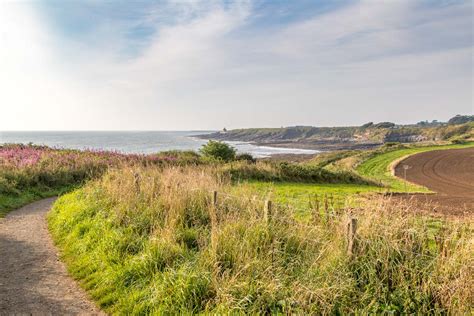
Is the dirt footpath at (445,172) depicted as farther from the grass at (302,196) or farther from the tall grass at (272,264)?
the tall grass at (272,264)

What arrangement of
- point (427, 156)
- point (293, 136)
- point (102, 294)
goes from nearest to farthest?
point (102, 294), point (427, 156), point (293, 136)

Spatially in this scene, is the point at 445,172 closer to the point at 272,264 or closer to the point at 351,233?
the point at 351,233

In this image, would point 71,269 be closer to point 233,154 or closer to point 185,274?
point 185,274

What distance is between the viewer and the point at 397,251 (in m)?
5.50

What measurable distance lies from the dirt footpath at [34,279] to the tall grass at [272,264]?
12.3 inches

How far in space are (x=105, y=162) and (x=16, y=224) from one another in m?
10.5

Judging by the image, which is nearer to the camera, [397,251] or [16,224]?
[397,251]

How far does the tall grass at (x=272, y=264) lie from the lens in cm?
482

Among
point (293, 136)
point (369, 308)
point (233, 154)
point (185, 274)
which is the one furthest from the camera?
point (293, 136)

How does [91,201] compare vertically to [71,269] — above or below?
above

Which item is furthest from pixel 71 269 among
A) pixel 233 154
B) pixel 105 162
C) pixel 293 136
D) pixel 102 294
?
pixel 293 136

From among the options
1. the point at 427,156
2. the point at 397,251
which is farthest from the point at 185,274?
the point at 427,156

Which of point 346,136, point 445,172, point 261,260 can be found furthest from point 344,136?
point 261,260

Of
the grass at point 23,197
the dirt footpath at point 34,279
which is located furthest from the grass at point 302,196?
the grass at point 23,197
